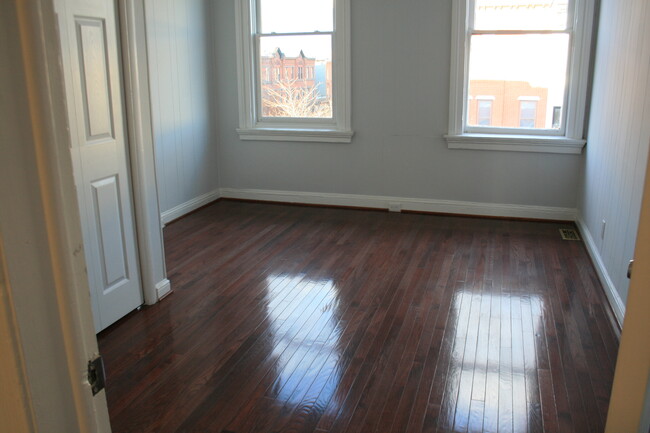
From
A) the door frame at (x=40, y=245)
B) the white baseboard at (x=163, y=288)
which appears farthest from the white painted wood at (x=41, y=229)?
the white baseboard at (x=163, y=288)

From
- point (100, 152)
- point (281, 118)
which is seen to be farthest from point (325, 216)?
point (100, 152)

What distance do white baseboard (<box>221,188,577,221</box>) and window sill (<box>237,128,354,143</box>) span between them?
1.78 ft

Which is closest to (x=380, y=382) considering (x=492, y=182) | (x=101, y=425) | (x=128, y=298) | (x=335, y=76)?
(x=128, y=298)

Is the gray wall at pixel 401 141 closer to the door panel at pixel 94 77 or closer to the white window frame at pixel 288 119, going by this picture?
the white window frame at pixel 288 119

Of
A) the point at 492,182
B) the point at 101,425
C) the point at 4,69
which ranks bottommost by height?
the point at 492,182

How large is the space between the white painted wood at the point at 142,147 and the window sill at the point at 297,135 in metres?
2.42

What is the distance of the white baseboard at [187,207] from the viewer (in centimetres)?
517

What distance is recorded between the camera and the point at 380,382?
2617 mm

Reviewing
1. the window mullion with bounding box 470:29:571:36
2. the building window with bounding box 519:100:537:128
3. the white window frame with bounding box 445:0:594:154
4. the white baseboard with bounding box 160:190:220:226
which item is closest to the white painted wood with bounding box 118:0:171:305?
the white baseboard with bounding box 160:190:220:226

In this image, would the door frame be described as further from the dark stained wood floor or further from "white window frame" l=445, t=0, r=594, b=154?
"white window frame" l=445, t=0, r=594, b=154

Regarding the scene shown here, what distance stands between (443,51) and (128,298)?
3413mm

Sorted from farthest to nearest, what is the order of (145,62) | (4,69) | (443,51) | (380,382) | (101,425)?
(443,51)
(145,62)
(380,382)
(101,425)
(4,69)

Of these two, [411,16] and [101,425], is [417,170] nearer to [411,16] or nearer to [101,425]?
[411,16]

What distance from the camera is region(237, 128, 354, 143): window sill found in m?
5.54
